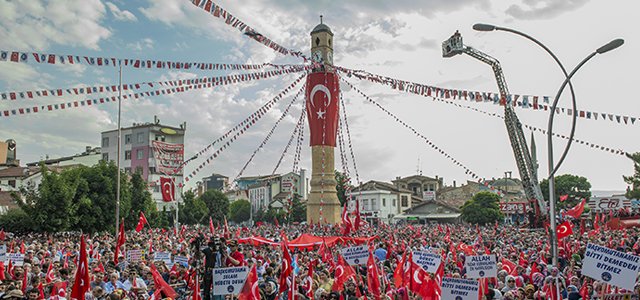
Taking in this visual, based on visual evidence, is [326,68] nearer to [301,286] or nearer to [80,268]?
[301,286]

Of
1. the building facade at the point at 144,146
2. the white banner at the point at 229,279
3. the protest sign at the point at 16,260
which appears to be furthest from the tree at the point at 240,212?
the white banner at the point at 229,279

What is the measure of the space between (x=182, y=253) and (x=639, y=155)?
2045 inches

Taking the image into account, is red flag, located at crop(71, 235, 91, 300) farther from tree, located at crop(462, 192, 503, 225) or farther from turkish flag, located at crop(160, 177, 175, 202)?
tree, located at crop(462, 192, 503, 225)

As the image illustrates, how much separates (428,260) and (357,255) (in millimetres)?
1816

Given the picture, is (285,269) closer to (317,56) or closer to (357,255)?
(357,255)

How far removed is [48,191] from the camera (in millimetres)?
32844

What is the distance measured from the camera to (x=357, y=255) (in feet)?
45.8

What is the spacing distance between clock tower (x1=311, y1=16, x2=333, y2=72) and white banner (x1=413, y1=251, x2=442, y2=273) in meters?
32.4

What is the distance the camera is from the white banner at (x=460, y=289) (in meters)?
10.0

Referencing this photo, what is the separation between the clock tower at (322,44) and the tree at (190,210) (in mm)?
30288

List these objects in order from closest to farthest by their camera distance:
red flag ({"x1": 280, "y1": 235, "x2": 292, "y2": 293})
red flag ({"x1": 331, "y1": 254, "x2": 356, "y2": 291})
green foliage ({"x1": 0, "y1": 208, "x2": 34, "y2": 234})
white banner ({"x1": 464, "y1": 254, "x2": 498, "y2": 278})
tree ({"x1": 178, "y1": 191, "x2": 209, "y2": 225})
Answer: red flag ({"x1": 280, "y1": 235, "x2": 292, "y2": 293})
white banner ({"x1": 464, "y1": 254, "x2": 498, "y2": 278})
red flag ({"x1": 331, "y1": 254, "x2": 356, "y2": 291})
green foliage ({"x1": 0, "y1": 208, "x2": 34, "y2": 234})
tree ({"x1": 178, "y1": 191, "x2": 209, "y2": 225})

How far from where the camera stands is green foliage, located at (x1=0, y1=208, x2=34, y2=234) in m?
35.5

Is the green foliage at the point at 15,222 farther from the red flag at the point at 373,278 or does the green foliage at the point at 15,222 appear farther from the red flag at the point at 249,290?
the red flag at the point at 249,290

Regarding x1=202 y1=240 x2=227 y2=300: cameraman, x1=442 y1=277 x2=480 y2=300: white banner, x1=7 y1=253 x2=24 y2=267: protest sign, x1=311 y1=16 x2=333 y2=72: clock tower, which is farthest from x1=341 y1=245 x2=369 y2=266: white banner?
x1=311 y1=16 x2=333 y2=72: clock tower
